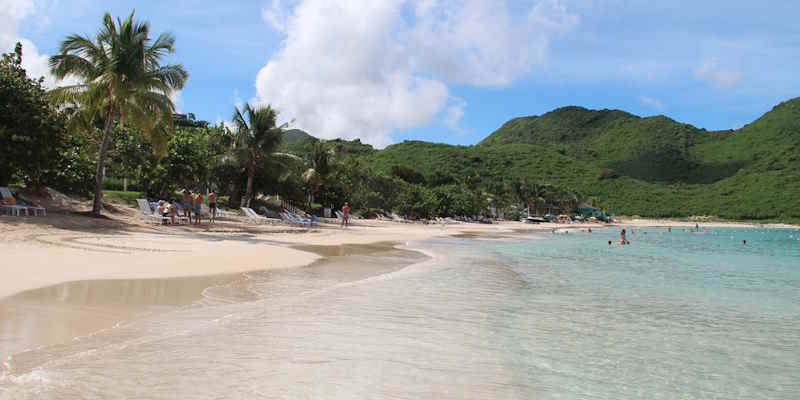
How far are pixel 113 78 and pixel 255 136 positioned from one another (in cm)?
1351

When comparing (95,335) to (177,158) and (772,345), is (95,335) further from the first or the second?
(177,158)

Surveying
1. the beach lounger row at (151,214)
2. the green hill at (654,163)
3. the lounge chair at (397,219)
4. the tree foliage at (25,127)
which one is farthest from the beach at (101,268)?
the green hill at (654,163)

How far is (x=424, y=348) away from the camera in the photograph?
5.02m

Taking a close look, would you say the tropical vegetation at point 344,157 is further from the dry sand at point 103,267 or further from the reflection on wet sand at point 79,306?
the reflection on wet sand at point 79,306

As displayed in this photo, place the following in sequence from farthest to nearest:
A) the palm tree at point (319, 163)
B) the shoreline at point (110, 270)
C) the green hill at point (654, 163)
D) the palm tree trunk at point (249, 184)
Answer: the green hill at point (654, 163), the palm tree at point (319, 163), the palm tree trunk at point (249, 184), the shoreline at point (110, 270)

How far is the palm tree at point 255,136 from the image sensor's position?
3002 cm

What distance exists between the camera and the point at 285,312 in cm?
627

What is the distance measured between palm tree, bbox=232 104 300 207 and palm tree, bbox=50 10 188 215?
39.1 feet

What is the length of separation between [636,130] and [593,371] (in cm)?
14979

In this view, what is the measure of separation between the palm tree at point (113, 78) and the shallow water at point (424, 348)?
436 inches

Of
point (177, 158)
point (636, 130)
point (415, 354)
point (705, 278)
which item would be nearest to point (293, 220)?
point (177, 158)

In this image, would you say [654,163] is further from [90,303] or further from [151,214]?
[90,303]

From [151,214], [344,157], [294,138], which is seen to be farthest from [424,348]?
[294,138]

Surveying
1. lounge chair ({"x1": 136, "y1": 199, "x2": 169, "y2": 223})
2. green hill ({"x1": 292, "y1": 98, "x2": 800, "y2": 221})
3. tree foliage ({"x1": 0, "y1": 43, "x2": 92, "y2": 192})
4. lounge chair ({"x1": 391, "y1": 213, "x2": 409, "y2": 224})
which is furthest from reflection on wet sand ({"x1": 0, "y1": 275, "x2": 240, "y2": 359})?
green hill ({"x1": 292, "y1": 98, "x2": 800, "y2": 221})
